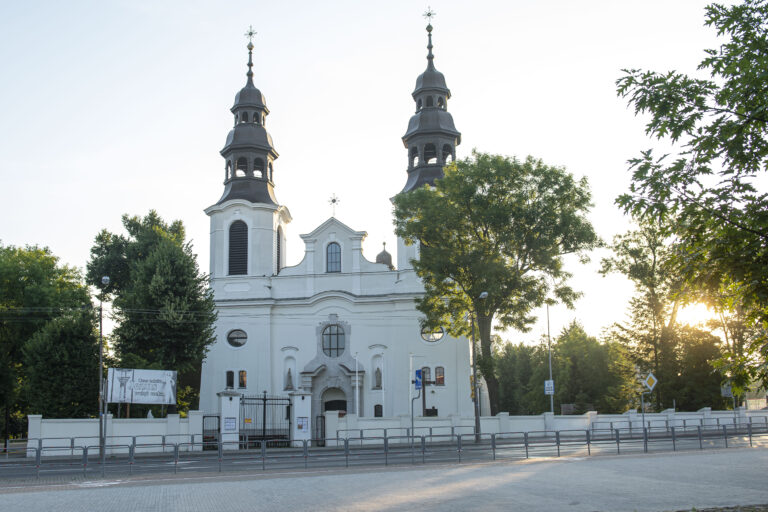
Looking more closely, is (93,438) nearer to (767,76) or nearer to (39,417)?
(39,417)

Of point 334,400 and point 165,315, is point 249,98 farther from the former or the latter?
point 334,400

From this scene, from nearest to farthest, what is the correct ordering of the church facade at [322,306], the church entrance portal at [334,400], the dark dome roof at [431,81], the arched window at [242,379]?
the church facade at [322,306] < the church entrance portal at [334,400] < the arched window at [242,379] < the dark dome roof at [431,81]

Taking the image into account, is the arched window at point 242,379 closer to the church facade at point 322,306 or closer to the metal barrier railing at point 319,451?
the church facade at point 322,306

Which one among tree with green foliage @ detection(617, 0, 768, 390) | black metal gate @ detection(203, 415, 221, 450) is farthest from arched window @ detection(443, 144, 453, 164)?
tree with green foliage @ detection(617, 0, 768, 390)

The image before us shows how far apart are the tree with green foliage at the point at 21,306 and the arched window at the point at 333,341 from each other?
13.9m


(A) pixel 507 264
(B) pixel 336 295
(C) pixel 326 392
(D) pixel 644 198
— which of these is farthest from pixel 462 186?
(D) pixel 644 198

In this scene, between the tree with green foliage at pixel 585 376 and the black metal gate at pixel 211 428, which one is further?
the tree with green foliage at pixel 585 376

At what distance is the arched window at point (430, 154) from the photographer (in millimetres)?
45875

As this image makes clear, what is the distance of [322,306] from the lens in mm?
44875

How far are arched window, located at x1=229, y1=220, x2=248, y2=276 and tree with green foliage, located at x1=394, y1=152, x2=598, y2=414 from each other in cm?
1498

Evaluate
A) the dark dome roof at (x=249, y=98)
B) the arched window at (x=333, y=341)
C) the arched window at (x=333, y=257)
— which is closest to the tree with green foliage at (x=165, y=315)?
the arched window at (x=333, y=341)

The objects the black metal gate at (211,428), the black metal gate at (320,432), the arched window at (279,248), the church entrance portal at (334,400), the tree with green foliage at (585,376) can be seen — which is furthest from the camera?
the tree with green foliage at (585,376)

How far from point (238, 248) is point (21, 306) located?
1306 cm

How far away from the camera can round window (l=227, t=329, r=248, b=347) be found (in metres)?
45.3
